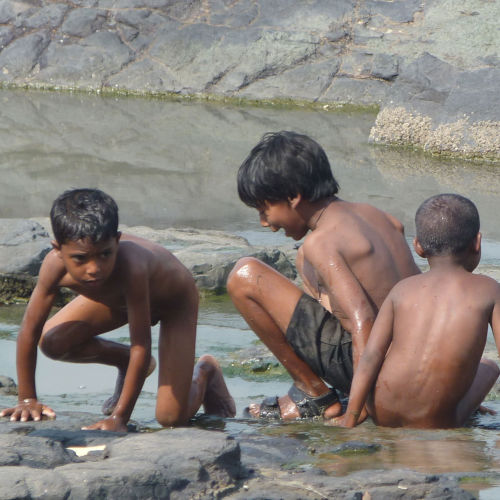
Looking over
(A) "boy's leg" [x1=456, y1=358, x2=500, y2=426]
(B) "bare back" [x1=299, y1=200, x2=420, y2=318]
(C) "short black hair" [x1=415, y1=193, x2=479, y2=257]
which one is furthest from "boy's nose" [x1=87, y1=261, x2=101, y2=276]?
(A) "boy's leg" [x1=456, y1=358, x2=500, y2=426]

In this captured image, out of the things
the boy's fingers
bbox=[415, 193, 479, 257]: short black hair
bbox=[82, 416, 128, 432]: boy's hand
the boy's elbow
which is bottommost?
the boy's elbow

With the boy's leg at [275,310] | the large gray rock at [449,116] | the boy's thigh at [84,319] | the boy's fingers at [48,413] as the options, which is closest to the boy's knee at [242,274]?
the boy's leg at [275,310]

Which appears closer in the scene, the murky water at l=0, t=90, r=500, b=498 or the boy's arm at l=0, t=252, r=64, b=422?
the murky water at l=0, t=90, r=500, b=498

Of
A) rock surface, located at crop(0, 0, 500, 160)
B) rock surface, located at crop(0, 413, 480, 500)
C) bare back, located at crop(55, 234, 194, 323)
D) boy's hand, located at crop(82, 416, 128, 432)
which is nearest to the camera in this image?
rock surface, located at crop(0, 413, 480, 500)

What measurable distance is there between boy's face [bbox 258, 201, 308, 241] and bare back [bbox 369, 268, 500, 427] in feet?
1.70

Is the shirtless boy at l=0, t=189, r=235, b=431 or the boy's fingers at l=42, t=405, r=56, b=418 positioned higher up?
the shirtless boy at l=0, t=189, r=235, b=431

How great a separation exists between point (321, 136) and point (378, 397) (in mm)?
7019

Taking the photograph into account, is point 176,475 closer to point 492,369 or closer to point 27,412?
point 27,412

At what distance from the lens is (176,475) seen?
7.91 ft

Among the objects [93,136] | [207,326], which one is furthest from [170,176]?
[207,326]

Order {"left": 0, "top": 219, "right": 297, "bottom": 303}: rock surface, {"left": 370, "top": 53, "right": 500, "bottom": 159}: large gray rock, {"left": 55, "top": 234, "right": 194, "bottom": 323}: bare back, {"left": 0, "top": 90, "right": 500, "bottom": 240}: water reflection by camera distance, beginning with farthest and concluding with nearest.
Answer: {"left": 370, "top": 53, "right": 500, "bottom": 159}: large gray rock
{"left": 0, "top": 90, "right": 500, "bottom": 240}: water reflection
{"left": 0, "top": 219, "right": 297, "bottom": 303}: rock surface
{"left": 55, "top": 234, "right": 194, "bottom": 323}: bare back

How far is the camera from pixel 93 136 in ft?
33.3

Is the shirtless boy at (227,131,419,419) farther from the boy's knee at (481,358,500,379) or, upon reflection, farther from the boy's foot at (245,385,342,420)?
the boy's knee at (481,358,500,379)

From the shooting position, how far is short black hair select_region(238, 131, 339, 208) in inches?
140
